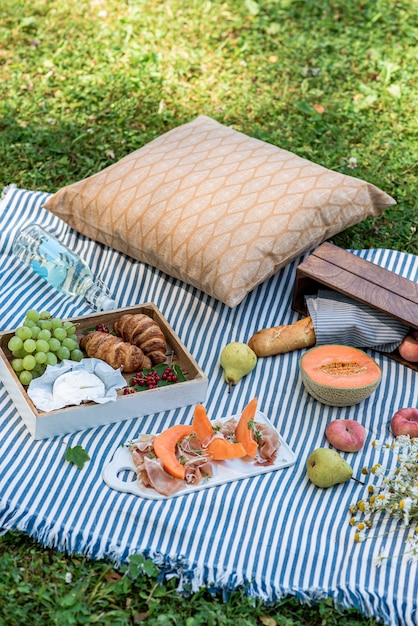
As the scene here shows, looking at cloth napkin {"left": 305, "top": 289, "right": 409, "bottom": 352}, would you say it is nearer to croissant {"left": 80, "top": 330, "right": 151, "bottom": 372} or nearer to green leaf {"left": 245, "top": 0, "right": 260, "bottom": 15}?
croissant {"left": 80, "top": 330, "right": 151, "bottom": 372}

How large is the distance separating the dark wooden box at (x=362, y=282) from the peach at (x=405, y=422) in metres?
0.36

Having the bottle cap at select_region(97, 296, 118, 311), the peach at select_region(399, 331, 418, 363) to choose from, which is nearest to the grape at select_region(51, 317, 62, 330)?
the bottle cap at select_region(97, 296, 118, 311)

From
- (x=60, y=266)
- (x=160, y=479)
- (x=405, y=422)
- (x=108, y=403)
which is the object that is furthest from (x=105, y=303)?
(x=405, y=422)

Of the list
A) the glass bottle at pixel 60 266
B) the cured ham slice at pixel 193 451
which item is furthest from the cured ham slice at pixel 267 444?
the glass bottle at pixel 60 266

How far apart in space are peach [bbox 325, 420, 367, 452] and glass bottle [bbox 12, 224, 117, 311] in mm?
1238

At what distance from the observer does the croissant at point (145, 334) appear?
3.47 m

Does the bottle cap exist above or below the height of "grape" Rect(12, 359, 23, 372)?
below

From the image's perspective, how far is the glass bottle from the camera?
392 centimetres

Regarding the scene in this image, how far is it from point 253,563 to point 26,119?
356 cm

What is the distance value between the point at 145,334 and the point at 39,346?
18.0 inches

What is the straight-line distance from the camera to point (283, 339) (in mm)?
3656

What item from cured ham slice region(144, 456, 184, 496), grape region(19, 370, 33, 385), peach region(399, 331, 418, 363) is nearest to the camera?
cured ham slice region(144, 456, 184, 496)

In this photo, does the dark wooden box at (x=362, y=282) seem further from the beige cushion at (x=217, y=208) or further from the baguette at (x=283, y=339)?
the baguette at (x=283, y=339)

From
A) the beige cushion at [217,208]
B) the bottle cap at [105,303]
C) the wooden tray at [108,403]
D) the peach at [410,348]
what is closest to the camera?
the wooden tray at [108,403]
